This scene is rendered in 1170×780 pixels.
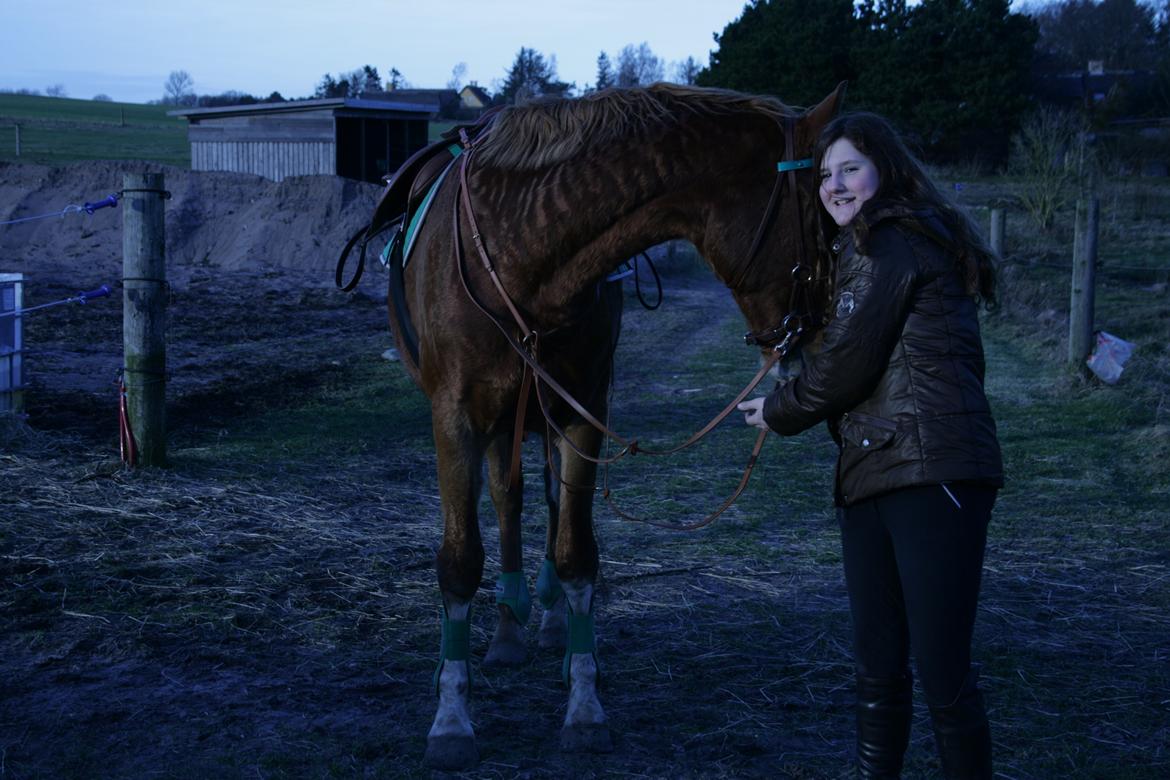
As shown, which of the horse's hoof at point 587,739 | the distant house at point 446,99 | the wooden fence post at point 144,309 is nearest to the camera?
the horse's hoof at point 587,739

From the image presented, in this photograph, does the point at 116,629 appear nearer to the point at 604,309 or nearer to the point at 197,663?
the point at 197,663

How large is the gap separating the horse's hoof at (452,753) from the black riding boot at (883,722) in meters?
1.12

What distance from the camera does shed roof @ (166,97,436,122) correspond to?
2062 cm

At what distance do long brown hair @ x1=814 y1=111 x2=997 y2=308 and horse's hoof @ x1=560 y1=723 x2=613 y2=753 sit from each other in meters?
1.68

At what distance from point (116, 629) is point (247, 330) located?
341 inches

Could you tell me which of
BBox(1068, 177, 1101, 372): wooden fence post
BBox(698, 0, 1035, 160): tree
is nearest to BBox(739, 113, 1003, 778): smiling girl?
BBox(1068, 177, 1101, 372): wooden fence post

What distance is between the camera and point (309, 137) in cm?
2116

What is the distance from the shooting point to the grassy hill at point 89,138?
28089mm

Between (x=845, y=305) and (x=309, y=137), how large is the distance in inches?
810

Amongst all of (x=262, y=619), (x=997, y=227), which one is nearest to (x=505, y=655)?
(x=262, y=619)

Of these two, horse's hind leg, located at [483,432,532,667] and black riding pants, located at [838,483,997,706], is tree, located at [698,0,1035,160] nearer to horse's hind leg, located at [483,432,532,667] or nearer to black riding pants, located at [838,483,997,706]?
horse's hind leg, located at [483,432,532,667]

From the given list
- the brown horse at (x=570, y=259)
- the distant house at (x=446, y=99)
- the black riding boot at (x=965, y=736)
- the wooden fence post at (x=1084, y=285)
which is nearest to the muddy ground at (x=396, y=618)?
the brown horse at (x=570, y=259)

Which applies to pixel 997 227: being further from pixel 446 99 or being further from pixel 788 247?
pixel 446 99

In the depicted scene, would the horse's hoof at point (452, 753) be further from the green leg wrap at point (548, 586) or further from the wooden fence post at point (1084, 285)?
the wooden fence post at point (1084, 285)
